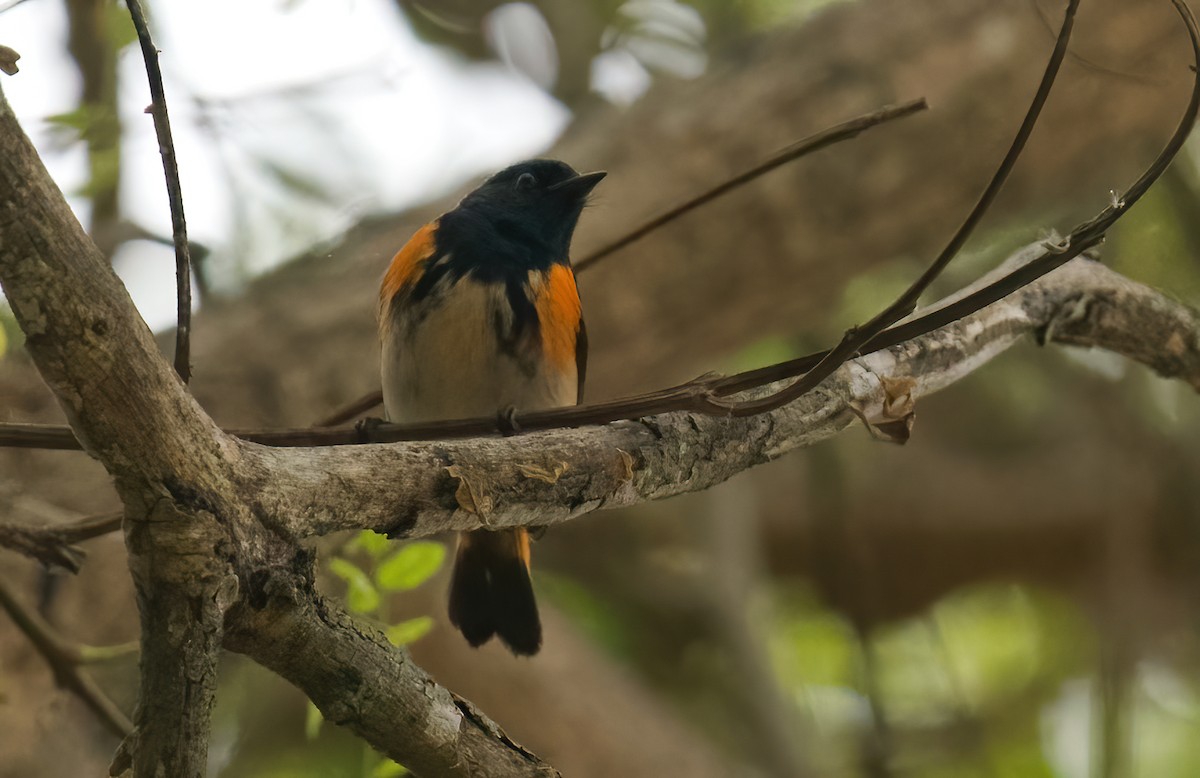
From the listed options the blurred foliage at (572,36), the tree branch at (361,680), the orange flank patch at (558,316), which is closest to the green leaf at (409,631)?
the tree branch at (361,680)

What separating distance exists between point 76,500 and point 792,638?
3241 mm

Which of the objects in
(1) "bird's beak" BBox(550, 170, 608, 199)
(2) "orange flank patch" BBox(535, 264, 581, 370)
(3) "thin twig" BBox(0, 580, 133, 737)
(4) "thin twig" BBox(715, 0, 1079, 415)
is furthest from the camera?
(1) "bird's beak" BBox(550, 170, 608, 199)

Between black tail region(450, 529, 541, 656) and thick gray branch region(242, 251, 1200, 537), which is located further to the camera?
black tail region(450, 529, 541, 656)

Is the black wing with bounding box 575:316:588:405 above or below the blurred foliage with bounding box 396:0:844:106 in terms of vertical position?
below

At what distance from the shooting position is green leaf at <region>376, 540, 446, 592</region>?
1995mm

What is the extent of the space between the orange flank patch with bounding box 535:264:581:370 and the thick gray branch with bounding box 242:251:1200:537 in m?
0.99

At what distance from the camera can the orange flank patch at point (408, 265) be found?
2713 millimetres

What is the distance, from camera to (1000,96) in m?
4.36

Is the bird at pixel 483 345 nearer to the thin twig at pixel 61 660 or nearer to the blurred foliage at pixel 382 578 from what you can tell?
the blurred foliage at pixel 382 578

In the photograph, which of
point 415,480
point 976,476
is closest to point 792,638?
point 976,476

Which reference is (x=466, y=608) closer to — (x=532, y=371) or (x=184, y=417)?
(x=532, y=371)

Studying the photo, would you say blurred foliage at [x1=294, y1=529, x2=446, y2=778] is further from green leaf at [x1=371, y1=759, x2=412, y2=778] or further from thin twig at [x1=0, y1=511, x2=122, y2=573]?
thin twig at [x1=0, y1=511, x2=122, y2=573]

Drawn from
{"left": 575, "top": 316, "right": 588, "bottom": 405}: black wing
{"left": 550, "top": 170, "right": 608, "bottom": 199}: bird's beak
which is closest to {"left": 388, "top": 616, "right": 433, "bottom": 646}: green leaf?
{"left": 575, "top": 316, "right": 588, "bottom": 405}: black wing

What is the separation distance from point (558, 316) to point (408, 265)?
14.7 inches
